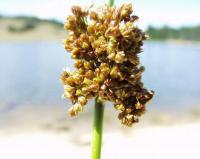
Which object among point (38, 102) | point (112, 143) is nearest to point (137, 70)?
point (112, 143)

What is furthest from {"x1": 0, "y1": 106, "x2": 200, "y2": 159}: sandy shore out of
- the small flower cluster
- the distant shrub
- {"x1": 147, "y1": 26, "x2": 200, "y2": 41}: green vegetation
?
{"x1": 147, "y1": 26, "x2": 200, "y2": 41}: green vegetation

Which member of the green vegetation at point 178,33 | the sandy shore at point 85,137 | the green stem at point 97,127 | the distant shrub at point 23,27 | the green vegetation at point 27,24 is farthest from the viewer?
the green vegetation at point 178,33

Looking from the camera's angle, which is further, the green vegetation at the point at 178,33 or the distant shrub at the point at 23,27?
the green vegetation at the point at 178,33

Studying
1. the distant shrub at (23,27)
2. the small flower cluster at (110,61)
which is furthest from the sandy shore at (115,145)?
the distant shrub at (23,27)

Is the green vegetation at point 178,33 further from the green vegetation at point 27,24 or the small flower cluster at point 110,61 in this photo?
the small flower cluster at point 110,61

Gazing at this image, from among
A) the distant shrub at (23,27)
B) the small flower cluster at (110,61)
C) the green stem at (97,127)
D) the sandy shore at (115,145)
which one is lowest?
the green stem at (97,127)

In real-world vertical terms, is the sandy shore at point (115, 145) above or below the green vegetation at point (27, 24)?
below

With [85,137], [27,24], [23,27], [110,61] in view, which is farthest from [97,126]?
[27,24]

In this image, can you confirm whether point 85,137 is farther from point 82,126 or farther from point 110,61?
point 110,61
